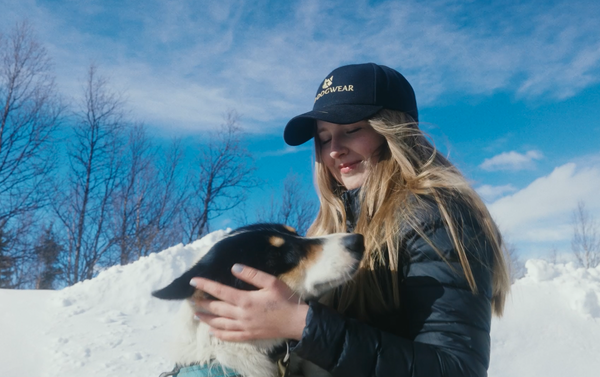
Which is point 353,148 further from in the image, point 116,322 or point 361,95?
point 116,322

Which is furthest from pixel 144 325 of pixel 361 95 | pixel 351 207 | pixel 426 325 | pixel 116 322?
pixel 426 325

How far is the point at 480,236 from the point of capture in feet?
6.11

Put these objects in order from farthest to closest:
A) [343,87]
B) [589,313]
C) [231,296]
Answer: [589,313]
[343,87]
[231,296]


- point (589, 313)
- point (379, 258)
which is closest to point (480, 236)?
point (379, 258)

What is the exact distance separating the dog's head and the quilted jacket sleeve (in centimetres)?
29

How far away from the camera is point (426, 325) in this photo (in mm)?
1721

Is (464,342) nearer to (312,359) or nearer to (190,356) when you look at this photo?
(312,359)

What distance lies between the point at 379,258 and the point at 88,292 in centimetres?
818

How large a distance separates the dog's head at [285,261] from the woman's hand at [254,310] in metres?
0.13

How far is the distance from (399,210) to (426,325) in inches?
21.2

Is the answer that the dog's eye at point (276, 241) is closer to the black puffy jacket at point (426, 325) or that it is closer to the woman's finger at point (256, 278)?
the woman's finger at point (256, 278)

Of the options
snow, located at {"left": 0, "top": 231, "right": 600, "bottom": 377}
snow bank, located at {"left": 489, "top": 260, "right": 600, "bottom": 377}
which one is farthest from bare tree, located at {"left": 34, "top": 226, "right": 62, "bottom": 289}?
snow bank, located at {"left": 489, "top": 260, "right": 600, "bottom": 377}

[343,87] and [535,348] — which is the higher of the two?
[343,87]

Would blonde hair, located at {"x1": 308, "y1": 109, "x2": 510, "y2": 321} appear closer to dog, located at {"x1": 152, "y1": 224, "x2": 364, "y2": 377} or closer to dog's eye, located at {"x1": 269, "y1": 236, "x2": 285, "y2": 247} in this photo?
dog, located at {"x1": 152, "y1": 224, "x2": 364, "y2": 377}
